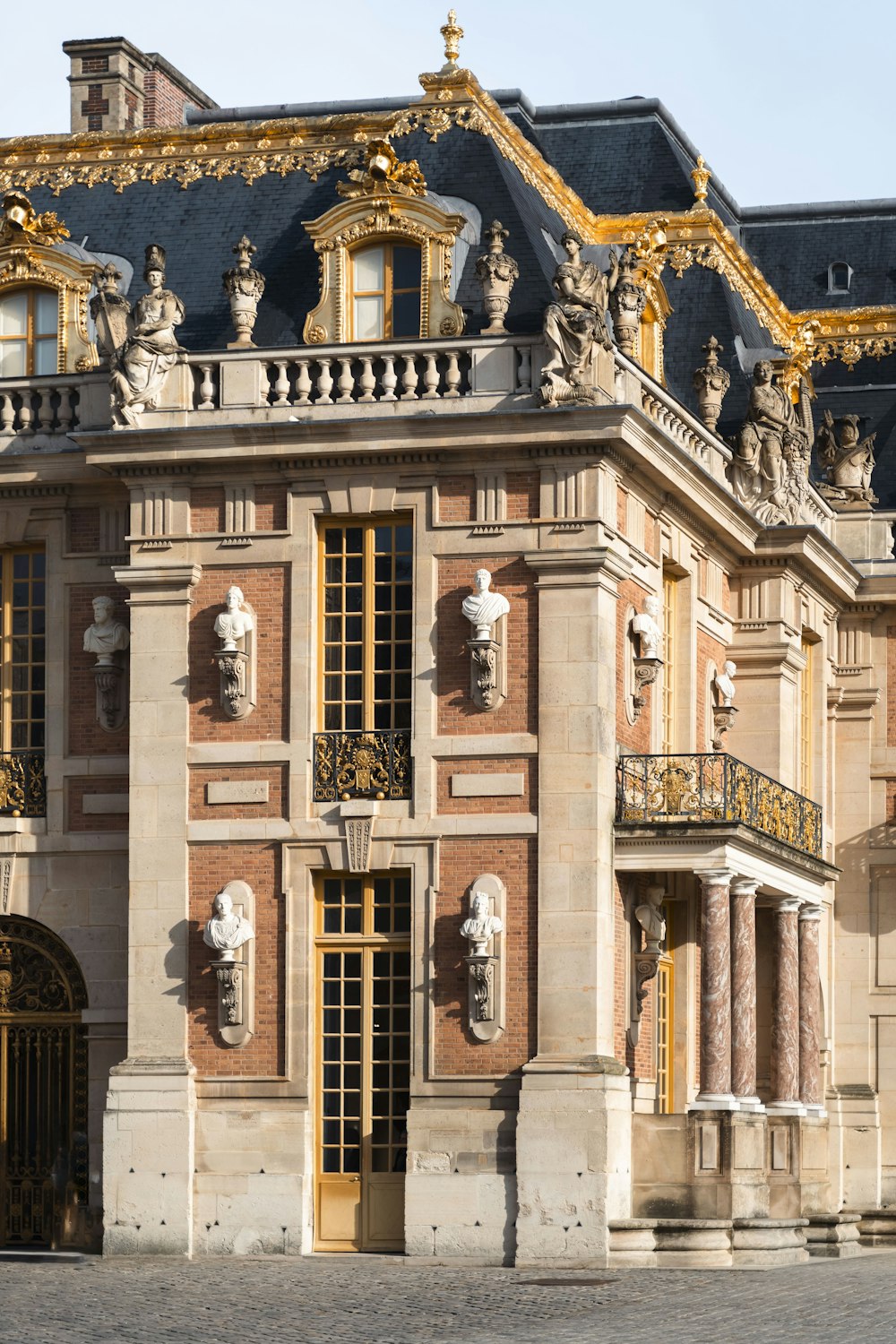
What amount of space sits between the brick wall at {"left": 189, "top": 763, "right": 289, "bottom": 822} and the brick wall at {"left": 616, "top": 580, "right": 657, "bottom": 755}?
3.63 metres

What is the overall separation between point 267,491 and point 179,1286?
8773 millimetres

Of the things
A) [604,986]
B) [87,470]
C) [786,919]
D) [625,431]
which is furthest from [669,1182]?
[87,470]

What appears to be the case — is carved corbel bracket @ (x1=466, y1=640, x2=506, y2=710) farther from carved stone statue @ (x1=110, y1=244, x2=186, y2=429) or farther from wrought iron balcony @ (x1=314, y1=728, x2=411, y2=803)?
carved stone statue @ (x1=110, y1=244, x2=186, y2=429)

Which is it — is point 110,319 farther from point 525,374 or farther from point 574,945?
point 574,945

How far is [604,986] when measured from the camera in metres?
30.4

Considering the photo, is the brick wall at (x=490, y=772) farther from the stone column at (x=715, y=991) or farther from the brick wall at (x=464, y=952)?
the stone column at (x=715, y=991)

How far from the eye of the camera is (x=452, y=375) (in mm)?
31312

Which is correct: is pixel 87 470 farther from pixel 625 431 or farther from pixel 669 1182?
pixel 669 1182

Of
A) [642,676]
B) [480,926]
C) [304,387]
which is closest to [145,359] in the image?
[304,387]

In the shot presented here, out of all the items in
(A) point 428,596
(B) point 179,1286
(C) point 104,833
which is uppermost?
(A) point 428,596

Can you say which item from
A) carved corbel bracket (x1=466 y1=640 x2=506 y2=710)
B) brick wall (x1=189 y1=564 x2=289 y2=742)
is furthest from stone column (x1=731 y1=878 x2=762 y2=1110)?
A: brick wall (x1=189 y1=564 x2=289 y2=742)

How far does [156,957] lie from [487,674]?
4571 millimetres

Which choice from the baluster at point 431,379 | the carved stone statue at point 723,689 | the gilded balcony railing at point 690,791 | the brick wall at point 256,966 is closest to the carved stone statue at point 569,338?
the baluster at point 431,379

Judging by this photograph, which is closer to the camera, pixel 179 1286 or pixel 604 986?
pixel 179 1286
